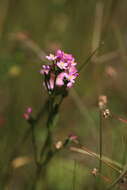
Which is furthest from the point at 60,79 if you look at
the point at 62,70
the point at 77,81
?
the point at 77,81

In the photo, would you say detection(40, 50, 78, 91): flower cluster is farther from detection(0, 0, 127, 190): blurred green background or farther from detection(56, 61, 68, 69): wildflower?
detection(0, 0, 127, 190): blurred green background

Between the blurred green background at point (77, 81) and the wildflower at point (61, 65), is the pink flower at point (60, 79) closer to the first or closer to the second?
the wildflower at point (61, 65)

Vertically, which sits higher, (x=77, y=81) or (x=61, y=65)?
(x=77, y=81)

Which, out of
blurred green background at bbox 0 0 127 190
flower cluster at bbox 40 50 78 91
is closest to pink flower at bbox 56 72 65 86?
flower cluster at bbox 40 50 78 91

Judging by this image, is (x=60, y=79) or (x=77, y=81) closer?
(x=60, y=79)

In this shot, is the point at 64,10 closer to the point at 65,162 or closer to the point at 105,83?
the point at 105,83

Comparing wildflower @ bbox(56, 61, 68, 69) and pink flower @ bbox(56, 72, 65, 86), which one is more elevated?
wildflower @ bbox(56, 61, 68, 69)

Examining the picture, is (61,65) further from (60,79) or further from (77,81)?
(77,81)

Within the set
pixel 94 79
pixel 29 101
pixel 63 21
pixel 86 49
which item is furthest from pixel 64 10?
pixel 29 101
